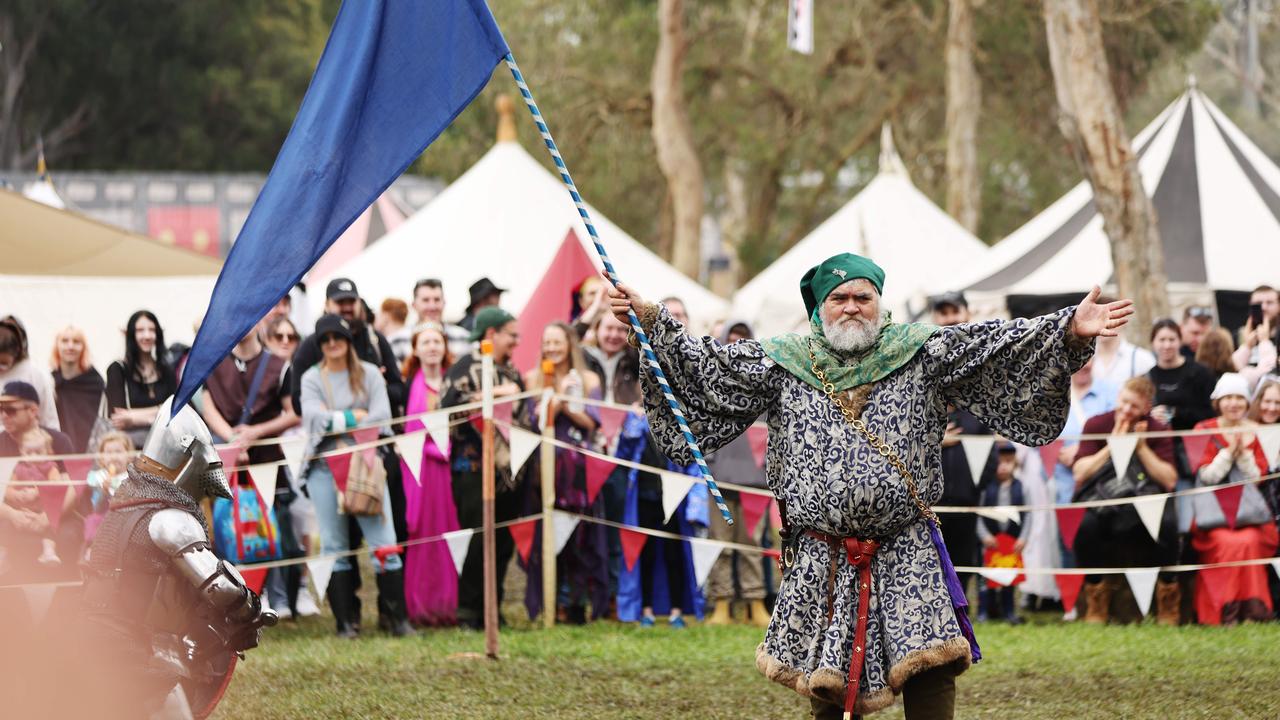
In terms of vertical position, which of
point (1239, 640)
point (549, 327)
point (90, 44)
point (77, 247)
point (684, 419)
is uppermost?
point (90, 44)

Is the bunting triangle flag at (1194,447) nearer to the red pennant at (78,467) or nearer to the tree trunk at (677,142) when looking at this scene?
the red pennant at (78,467)

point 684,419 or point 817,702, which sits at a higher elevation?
point 684,419

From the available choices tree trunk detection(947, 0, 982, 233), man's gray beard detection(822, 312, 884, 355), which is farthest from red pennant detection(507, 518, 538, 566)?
tree trunk detection(947, 0, 982, 233)

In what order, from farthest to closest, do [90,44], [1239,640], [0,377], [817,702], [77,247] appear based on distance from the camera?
[90,44], [77,247], [0,377], [1239,640], [817,702]

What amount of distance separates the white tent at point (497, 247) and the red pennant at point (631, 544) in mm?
5585

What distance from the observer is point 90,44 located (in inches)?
1642

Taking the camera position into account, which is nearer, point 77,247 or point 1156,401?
point 1156,401

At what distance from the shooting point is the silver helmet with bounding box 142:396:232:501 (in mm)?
5617

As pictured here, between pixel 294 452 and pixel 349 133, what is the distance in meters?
3.90

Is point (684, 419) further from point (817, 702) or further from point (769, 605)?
point (769, 605)

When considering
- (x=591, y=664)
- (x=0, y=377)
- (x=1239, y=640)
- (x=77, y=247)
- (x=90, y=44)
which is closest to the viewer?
(x=591, y=664)

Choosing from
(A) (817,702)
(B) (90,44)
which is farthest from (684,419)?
(B) (90,44)

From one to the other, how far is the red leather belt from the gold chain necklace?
0.19m

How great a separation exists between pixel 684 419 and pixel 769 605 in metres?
4.52
